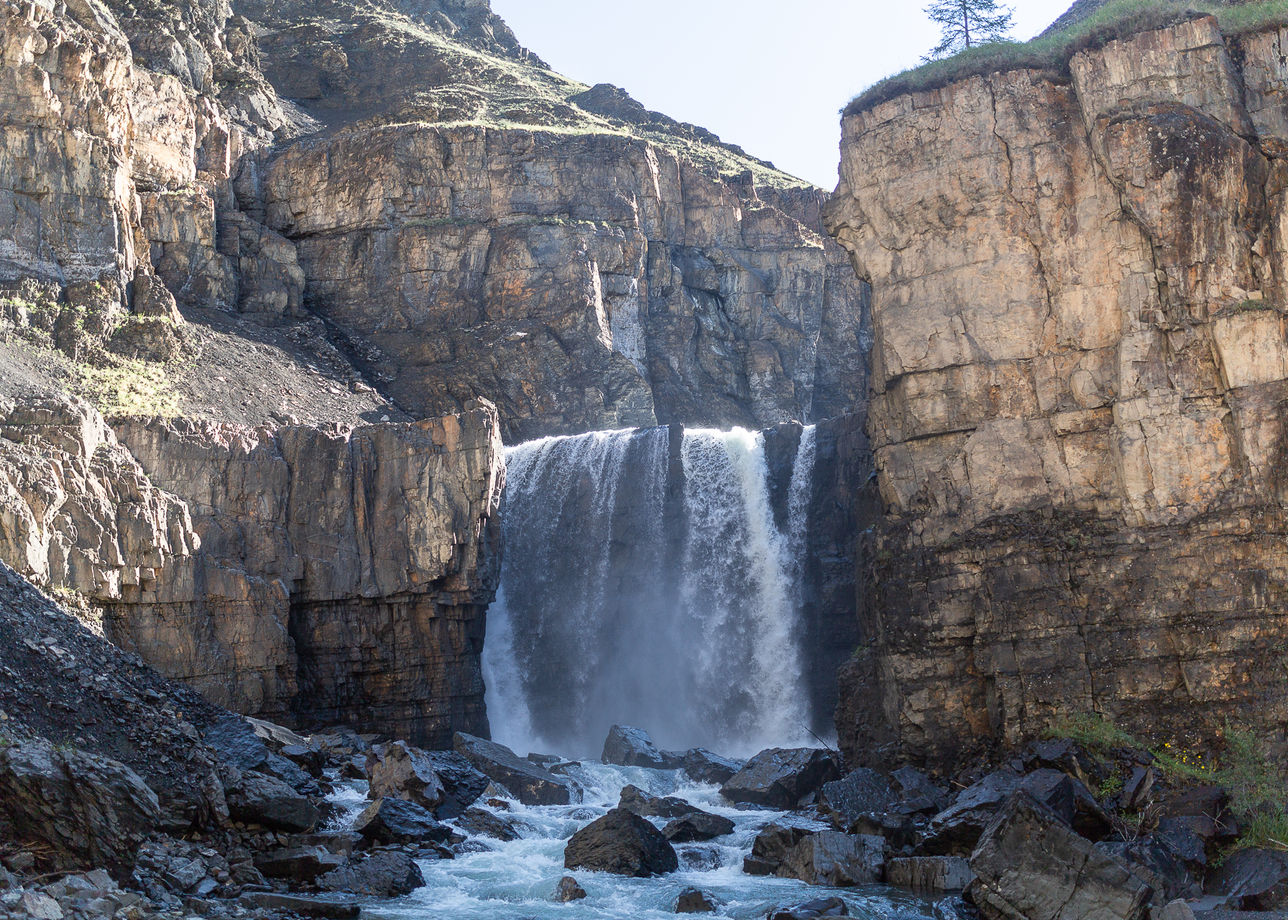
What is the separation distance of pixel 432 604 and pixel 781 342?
36.0 metres

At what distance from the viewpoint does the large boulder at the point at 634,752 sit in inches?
1426

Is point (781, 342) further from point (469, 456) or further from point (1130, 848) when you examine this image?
point (1130, 848)

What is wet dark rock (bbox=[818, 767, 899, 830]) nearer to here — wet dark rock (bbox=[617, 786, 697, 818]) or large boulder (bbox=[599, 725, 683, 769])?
wet dark rock (bbox=[617, 786, 697, 818])

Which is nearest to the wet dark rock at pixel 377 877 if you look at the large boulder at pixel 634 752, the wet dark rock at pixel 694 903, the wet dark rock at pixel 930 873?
the wet dark rock at pixel 694 903

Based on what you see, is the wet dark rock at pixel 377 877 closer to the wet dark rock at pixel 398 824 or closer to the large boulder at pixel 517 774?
the wet dark rock at pixel 398 824

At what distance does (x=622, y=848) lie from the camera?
2444cm

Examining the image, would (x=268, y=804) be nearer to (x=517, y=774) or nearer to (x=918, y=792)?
(x=517, y=774)

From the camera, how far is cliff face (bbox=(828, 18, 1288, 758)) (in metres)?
28.9

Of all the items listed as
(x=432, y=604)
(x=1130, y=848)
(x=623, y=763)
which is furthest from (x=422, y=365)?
(x=1130, y=848)

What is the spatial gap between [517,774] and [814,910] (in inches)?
514

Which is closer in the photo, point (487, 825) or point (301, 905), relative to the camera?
point (301, 905)

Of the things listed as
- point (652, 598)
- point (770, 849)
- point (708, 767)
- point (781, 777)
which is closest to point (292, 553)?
point (652, 598)

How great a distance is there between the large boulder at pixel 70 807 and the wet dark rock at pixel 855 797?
15595 mm

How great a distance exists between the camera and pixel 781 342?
7044cm
